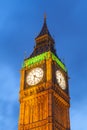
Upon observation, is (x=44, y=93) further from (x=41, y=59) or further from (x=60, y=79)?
(x=41, y=59)

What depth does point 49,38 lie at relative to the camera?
234 feet

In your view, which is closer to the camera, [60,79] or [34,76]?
[34,76]

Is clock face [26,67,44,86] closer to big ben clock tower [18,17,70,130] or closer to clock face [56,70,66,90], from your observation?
big ben clock tower [18,17,70,130]

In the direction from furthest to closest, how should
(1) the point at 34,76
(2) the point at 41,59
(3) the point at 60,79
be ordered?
1. (2) the point at 41,59
2. (3) the point at 60,79
3. (1) the point at 34,76

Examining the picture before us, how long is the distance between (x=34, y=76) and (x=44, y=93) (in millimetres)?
4336

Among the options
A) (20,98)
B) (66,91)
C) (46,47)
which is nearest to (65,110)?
(66,91)

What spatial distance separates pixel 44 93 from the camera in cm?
5878

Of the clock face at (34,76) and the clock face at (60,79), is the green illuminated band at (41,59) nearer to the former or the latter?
the clock face at (34,76)

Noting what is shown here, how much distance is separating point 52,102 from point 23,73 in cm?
967

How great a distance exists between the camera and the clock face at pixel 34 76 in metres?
61.1

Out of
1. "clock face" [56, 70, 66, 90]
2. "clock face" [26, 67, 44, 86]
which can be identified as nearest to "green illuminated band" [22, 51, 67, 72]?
"clock face" [26, 67, 44, 86]

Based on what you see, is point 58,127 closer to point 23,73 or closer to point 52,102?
point 52,102

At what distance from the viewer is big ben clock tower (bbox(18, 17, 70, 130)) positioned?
56547mm

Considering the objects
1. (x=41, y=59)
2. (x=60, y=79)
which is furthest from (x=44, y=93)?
(x=41, y=59)
